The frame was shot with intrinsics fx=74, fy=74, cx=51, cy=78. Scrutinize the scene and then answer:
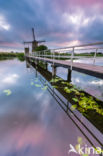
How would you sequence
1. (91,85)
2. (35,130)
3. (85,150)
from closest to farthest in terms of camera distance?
(85,150), (35,130), (91,85)

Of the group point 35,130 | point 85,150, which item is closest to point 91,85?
point 85,150

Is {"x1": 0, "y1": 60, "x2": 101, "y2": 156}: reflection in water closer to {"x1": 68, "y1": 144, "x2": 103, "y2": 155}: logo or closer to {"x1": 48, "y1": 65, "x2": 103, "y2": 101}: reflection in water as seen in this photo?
{"x1": 68, "y1": 144, "x2": 103, "y2": 155}: logo

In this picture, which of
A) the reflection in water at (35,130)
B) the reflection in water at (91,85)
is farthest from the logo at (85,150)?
the reflection in water at (91,85)

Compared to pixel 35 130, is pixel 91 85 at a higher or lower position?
higher

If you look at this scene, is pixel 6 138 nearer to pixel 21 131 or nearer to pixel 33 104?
pixel 21 131

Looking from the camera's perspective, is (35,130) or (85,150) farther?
(35,130)

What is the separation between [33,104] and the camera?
2469 mm

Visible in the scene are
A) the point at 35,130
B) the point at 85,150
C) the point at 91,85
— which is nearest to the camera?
the point at 85,150

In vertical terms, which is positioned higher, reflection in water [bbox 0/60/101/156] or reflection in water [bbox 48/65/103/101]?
reflection in water [bbox 48/65/103/101]

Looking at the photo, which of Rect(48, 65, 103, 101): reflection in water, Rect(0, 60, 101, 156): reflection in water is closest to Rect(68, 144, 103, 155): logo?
A: Rect(0, 60, 101, 156): reflection in water

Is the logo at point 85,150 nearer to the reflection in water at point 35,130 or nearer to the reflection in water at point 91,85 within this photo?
the reflection in water at point 35,130

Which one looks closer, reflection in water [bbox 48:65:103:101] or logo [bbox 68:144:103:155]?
logo [bbox 68:144:103:155]

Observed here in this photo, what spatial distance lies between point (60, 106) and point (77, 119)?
676 millimetres

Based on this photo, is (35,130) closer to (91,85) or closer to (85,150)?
(85,150)
